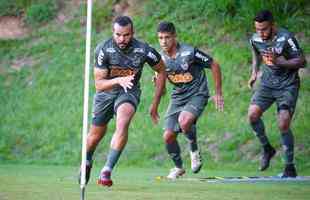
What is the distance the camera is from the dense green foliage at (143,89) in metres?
20.4

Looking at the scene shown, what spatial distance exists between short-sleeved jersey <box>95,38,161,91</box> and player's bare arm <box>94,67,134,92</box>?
74 millimetres

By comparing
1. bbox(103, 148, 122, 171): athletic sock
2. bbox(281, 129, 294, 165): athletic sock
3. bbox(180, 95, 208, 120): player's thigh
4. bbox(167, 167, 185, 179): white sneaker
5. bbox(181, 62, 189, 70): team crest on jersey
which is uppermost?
bbox(181, 62, 189, 70): team crest on jersey

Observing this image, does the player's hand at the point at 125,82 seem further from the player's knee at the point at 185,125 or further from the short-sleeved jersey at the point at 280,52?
the short-sleeved jersey at the point at 280,52

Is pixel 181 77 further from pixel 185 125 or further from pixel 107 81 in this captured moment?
pixel 107 81

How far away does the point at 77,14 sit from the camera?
26.8 m

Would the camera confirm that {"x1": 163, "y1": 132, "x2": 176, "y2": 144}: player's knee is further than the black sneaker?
Yes

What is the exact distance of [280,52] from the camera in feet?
48.0

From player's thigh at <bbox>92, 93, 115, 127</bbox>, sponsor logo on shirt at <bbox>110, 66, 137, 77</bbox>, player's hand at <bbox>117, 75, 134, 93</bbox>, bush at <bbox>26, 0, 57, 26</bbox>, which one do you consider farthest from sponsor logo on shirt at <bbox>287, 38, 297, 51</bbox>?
bush at <bbox>26, 0, 57, 26</bbox>

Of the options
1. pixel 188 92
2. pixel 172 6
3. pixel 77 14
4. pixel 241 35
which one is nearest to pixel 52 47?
pixel 77 14

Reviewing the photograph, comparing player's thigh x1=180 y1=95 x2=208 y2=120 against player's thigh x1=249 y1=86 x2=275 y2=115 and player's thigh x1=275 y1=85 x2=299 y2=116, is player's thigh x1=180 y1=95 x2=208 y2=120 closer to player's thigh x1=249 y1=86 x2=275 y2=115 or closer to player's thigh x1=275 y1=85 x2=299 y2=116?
player's thigh x1=249 y1=86 x2=275 y2=115

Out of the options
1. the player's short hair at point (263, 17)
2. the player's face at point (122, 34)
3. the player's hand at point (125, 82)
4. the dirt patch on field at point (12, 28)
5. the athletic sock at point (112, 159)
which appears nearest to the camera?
the player's hand at point (125, 82)

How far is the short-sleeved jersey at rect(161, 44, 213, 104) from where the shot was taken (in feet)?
48.6

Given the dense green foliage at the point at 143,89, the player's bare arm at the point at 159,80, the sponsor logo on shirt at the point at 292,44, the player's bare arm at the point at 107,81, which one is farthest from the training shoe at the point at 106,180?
the dense green foliage at the point at 143,89

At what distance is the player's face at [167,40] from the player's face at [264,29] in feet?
4.05
